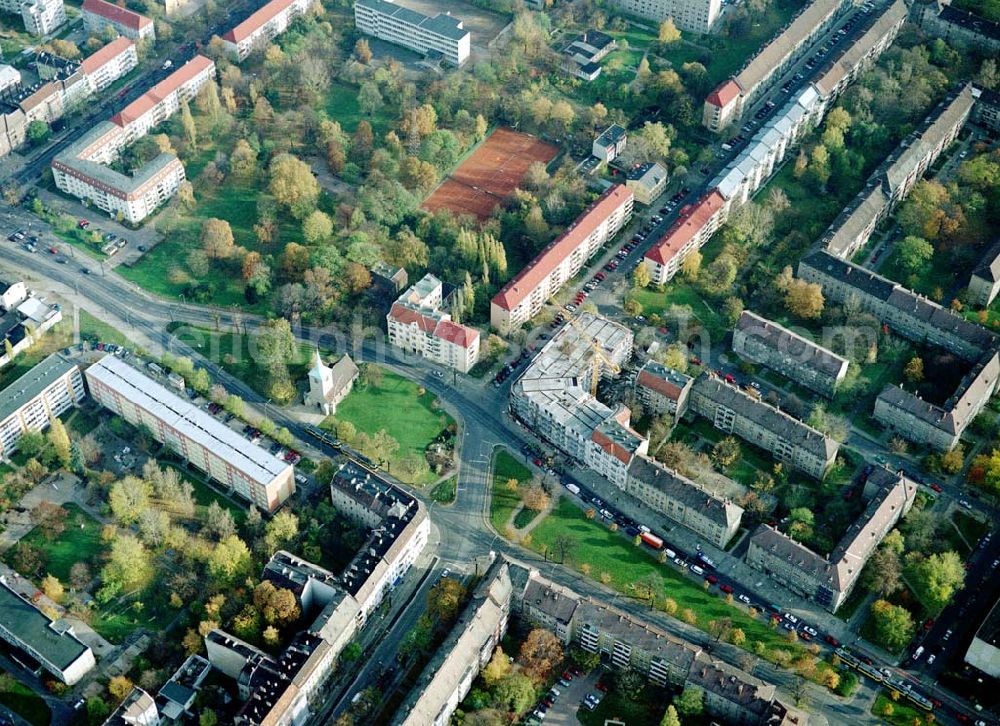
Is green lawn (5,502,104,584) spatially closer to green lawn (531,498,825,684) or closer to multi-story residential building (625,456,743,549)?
green lawn (531,498,825,684)

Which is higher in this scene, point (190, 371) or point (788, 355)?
point (788, 355)

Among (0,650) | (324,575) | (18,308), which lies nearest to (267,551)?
(324,575)

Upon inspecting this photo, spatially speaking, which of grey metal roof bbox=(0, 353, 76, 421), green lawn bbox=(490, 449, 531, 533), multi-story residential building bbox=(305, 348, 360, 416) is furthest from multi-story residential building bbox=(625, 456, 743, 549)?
grey metal roof bbox=(0, 353, 76, 421)

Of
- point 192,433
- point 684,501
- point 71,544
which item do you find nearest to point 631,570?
point 684,501

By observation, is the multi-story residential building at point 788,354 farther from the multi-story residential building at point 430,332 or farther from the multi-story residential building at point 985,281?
the multi-story residential building at point 430,332

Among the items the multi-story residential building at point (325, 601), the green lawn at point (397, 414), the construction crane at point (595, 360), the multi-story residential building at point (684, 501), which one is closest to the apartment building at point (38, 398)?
the green lawn at point (397, 414)

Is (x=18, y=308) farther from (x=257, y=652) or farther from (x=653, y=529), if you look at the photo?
(x=653, y=529)

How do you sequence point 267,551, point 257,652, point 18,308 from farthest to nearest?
point 18,308, point 267,551, point 257,652
